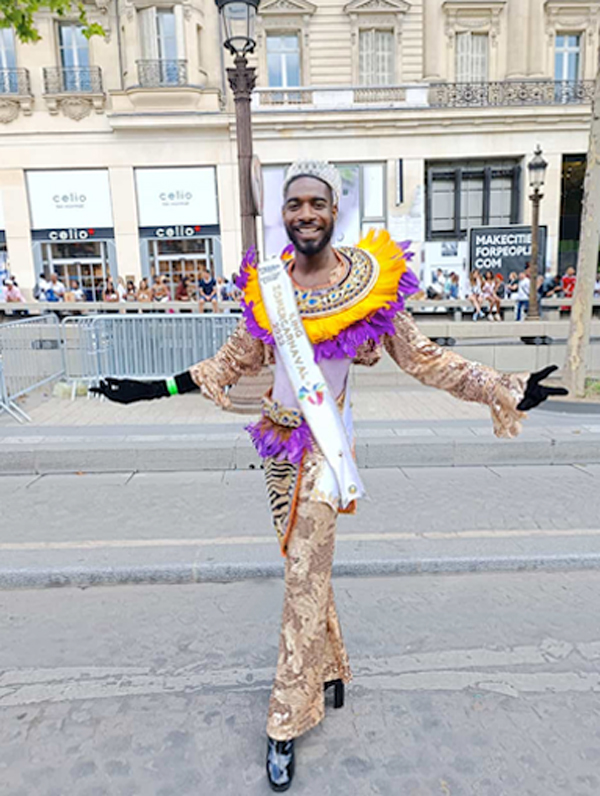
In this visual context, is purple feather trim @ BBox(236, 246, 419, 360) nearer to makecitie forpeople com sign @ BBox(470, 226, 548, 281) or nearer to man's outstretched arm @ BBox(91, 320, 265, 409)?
man's outstretched arm @ BBox(91, 320, 265, 409)

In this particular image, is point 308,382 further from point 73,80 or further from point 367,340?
point 73,80

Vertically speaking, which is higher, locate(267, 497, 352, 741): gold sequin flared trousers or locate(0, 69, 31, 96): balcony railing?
locate(0, 69, 31, 96): balcony railing

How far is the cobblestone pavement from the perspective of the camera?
236 centimetres

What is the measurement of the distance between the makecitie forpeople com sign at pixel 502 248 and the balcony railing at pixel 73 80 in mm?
14760

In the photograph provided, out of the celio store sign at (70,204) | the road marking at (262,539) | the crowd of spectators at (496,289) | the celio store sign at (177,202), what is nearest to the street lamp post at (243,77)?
the road marking at (262,539)

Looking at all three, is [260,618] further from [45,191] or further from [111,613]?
[45,191]

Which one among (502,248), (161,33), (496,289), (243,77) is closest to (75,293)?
(161,33)

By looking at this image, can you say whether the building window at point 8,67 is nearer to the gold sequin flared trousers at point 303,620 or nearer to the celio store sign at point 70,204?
the celio store sign at point 70,204

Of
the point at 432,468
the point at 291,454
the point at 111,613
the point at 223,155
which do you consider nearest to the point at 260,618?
the point at 111,613

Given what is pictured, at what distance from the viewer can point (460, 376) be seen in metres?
2.43

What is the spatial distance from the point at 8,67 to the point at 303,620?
26.9 m

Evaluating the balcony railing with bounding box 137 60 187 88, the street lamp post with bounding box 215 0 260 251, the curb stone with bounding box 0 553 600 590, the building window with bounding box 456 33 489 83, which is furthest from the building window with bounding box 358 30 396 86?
the curb stone with bounding box 0 553 600 590

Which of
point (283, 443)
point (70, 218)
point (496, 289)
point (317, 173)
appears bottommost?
point (283, 443)

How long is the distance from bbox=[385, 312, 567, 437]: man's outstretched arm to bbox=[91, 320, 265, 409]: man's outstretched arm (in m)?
0.58
